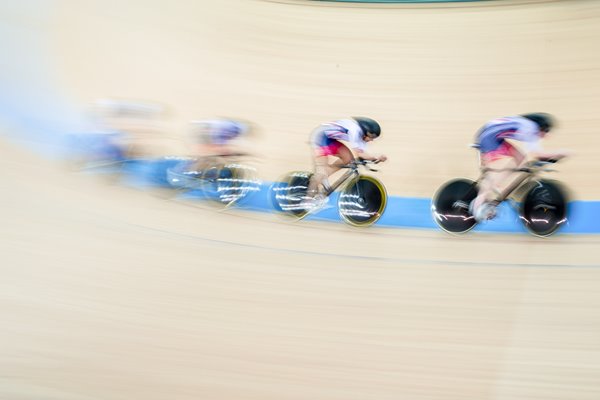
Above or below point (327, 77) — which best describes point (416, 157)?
below

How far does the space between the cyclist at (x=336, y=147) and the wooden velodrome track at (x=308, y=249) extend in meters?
0.05

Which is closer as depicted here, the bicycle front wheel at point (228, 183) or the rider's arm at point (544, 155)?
the rider's arm at point (544, 155)

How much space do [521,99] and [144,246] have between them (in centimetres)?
68

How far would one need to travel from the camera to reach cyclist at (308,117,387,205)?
948mm

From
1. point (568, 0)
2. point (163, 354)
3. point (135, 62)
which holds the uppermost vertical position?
point (568, 0)

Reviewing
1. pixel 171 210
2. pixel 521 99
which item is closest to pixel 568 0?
pixel 521 99

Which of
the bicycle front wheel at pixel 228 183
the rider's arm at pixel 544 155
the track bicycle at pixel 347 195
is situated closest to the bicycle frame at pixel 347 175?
the track bicycle at pixel 347 195

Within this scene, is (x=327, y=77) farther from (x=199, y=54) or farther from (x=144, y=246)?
(x=144, y=246)

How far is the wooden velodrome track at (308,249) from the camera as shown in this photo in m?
0.76

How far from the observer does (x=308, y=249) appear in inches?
35.1

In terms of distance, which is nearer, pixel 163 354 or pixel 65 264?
pixel 163 354

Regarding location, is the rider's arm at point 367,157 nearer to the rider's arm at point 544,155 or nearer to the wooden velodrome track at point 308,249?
the wooden velodrome track at point 308,249

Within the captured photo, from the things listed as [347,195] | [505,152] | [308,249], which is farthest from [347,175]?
[505,152]

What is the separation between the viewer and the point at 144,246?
3.01 ft
